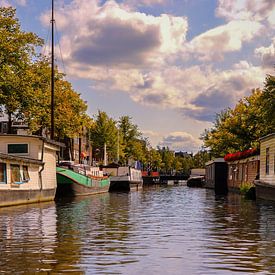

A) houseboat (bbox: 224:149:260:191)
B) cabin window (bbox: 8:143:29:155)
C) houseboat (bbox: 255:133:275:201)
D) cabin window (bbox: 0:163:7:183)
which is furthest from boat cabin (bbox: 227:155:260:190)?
cabin window (bbox: 0:163:7:183)

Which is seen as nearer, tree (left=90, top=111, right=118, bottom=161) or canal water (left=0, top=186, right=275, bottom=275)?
canal water (left=0, top=186, right=275, bottom=275)

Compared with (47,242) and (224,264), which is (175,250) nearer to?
(224,264)

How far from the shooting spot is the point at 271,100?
52969mm

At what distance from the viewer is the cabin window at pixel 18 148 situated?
35219 mm

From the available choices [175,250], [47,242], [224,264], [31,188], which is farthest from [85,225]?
[31,188]

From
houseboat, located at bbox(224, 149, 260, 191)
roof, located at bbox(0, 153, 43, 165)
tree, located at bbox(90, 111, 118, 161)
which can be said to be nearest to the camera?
roof, located at bbox(0, 153, 43, 165)

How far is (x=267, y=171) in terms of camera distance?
40.0 meters

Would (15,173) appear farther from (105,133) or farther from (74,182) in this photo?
(105,133)

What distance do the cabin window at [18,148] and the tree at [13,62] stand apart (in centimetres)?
811

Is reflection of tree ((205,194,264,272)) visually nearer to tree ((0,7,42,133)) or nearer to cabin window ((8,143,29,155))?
cabin window ((8,143,29,155))

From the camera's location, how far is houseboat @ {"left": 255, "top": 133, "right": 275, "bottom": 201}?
120ft

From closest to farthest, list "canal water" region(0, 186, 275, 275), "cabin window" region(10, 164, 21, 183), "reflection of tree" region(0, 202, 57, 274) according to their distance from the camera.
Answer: "canal water" region(0, 186, 275, 275) < "reflection of tree" region(0, 202, 57, 274) < "cabin window" region(10, 164, 21, 183)

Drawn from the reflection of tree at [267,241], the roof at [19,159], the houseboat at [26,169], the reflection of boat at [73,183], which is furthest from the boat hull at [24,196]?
the reflection of tree at [267,241]

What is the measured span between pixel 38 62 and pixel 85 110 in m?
11.8
